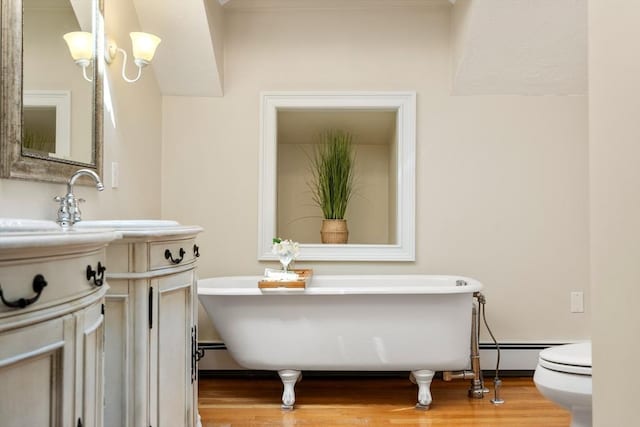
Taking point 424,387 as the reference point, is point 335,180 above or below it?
above

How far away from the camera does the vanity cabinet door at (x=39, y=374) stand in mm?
831

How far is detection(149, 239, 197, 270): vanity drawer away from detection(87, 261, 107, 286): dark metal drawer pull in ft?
1.59

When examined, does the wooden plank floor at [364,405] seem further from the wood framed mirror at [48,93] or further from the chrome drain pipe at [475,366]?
the wood framed mirror at [48,93]

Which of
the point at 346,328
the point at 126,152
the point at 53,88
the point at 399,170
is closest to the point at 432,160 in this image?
the point at 399,170

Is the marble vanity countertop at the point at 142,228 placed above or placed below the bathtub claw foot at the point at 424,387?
above

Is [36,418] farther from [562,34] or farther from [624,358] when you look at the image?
[562,34]

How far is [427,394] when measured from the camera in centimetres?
265

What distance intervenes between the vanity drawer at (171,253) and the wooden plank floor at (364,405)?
0.97m

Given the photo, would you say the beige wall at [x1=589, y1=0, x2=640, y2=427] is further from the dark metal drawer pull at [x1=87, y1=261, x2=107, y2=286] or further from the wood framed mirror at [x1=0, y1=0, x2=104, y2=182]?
the wood framed mirror at [x1=0, y1=0, x2=104, y2=182]

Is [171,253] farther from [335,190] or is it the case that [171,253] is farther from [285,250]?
[335,190]

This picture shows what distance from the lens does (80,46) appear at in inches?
83.3

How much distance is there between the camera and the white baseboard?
3.19m

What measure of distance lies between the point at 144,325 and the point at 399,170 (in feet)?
6.63

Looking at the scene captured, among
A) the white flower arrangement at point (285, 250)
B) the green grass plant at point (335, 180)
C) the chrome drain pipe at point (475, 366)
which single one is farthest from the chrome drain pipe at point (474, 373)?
the green grass plant at point (335, 180)
